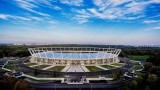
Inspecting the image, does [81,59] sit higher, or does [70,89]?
[81,59]

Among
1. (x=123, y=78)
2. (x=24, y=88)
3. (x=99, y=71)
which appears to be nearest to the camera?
(x=24, y=88)

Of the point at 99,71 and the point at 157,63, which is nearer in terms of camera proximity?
the point at 99,71

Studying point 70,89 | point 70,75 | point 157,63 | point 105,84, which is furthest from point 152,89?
point 157,63

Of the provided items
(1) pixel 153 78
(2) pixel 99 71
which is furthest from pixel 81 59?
(1) pixel 153 78

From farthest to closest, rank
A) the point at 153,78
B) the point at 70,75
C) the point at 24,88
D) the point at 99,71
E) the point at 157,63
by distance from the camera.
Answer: the point at 157,63
the point at 99,71
the point at 70,75
the point at 153,78
the point at 24,88

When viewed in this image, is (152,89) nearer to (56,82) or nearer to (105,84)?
(105,84)

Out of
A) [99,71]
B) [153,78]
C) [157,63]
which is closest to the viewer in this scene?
[153,78]

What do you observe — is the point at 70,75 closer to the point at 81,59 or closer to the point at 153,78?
the point at 81,59

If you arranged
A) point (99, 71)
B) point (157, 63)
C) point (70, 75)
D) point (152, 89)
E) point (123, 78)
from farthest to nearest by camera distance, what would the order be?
point (157, 63) → point (99, 71) → point (70, 75) → point (123, 78) → point (152, 89)

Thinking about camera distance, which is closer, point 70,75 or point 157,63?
point 70,75
